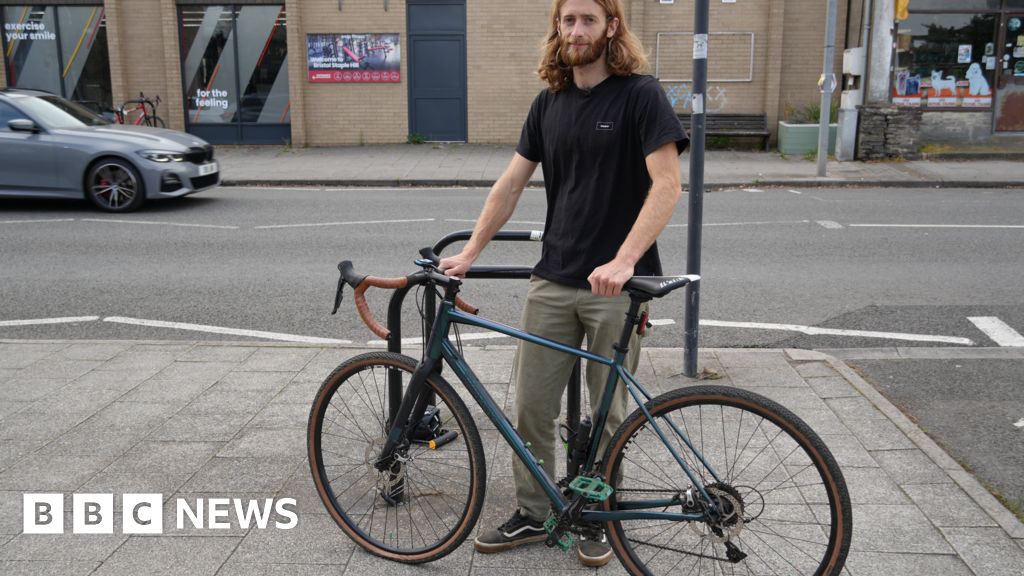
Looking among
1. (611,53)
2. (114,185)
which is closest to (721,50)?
(114,185)

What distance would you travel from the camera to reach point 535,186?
1576cm

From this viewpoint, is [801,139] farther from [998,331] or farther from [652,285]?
[652,285]

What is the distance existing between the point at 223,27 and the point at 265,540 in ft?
60.5

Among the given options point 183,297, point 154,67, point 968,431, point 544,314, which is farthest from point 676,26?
point 544,314

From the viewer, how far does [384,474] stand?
12.0ft

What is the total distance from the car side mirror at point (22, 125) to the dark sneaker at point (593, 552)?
1107 centimetres

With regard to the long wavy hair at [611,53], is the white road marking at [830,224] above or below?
below

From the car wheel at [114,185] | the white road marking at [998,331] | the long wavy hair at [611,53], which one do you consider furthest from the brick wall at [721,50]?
the long wavy hair at [611,53]

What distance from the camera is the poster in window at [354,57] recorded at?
66.1ft

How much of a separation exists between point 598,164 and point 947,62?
1802cm

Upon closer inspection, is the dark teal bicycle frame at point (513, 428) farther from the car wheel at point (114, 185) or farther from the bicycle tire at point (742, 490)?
the car wheel at point (114, 185)

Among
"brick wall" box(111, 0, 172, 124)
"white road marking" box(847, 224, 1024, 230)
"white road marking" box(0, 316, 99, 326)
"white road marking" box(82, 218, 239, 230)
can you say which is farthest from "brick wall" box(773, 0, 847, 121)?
"white road marking" box(0, 316, 99, 326)

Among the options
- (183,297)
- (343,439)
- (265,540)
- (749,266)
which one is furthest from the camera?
(749,266)

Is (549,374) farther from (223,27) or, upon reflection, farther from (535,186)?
(223,27)
